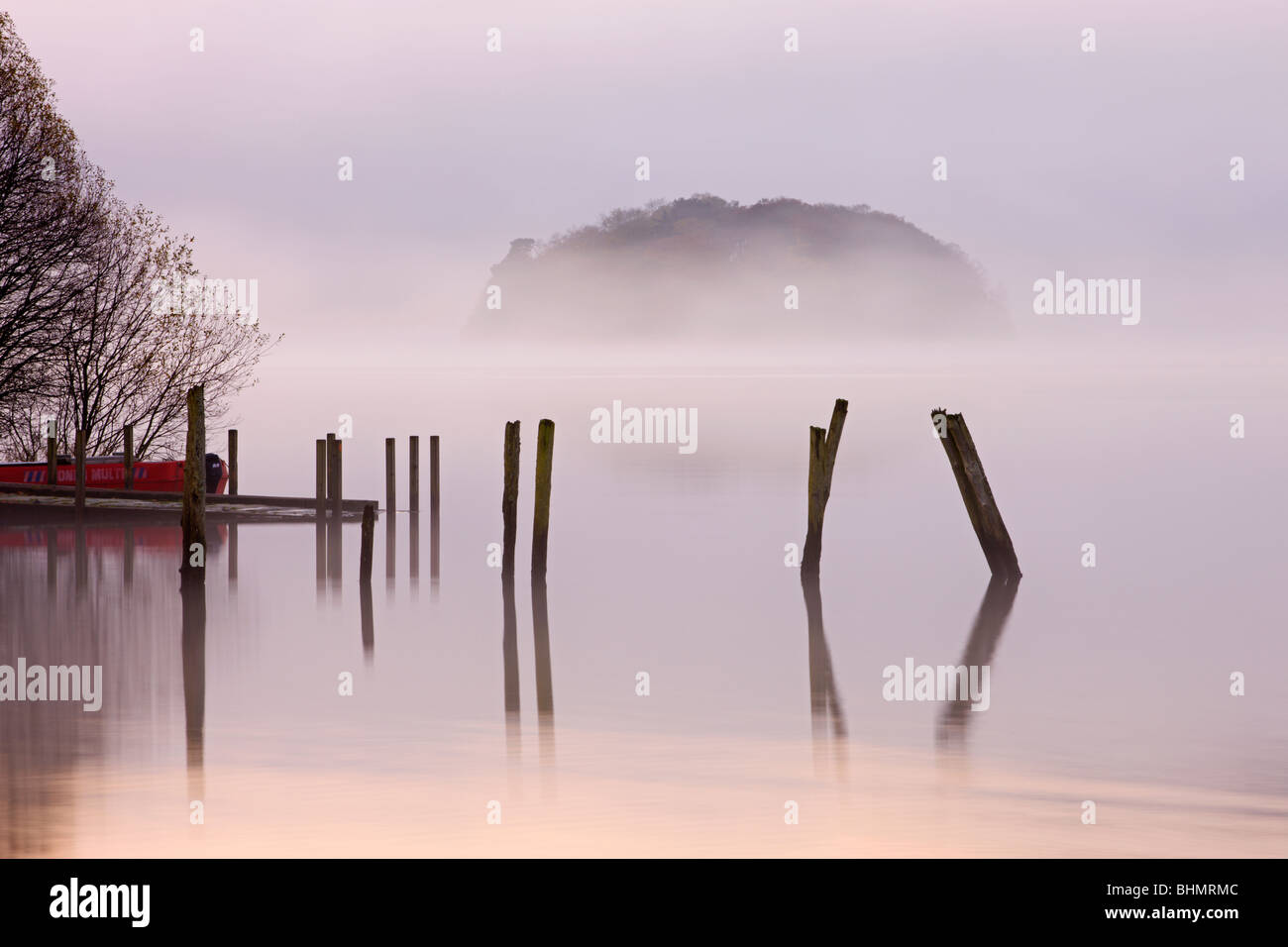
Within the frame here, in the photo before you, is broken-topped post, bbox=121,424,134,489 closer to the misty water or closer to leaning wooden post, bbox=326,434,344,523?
the misty water

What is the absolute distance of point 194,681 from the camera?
19.4 meters

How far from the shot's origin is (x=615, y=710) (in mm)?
18094

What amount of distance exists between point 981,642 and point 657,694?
6.21 m

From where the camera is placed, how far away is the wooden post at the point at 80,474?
1346 inches

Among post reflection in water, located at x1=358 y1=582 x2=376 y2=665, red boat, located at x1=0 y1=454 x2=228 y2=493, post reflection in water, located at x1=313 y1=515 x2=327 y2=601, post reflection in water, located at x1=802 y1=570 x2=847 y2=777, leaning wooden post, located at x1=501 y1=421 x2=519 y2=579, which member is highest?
red boat, located at x1=0 y1=454 x2=228 y2=493

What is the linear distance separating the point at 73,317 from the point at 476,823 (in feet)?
89.3

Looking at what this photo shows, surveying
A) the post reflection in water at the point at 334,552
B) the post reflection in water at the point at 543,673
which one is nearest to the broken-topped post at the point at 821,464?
the post reflection in water at the point at 543,673

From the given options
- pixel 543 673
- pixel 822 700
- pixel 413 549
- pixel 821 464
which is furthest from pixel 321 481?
pixel 822 700

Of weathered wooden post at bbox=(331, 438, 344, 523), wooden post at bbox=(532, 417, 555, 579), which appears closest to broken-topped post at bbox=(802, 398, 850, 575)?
wooden post at bbox=(532, 417, 555, 579)

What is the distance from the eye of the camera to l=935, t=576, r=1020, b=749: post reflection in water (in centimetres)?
1682

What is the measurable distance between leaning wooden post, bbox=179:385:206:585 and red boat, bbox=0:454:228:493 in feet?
42.9

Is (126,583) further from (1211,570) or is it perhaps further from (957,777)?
(1211,570)

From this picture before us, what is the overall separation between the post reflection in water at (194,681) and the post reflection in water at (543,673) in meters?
3.10
